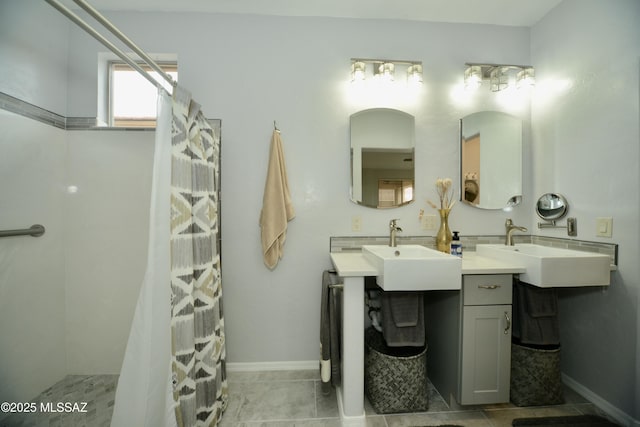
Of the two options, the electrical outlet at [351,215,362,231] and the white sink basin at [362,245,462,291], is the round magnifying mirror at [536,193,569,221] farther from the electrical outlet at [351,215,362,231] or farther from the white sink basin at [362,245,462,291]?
the electrical outlet at [351,215,362,231]

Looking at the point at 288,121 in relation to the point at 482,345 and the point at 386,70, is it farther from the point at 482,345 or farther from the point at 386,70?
the point at 482,345

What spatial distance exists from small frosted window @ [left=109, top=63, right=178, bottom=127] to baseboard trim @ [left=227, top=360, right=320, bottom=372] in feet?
6.15

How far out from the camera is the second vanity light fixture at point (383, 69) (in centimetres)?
185

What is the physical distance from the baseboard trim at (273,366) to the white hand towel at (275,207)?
0.76 metres

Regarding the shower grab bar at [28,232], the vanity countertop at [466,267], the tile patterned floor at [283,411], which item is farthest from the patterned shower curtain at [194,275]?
the shower grab bar at [28,232]

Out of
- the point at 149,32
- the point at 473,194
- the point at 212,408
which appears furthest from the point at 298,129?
the point at 212,408

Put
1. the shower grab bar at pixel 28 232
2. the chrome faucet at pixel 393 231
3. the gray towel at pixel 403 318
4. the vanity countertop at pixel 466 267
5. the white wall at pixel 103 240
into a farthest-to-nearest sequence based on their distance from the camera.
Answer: the chrome faucet at pixel 393 231
the white wall at pixel 103 240
the gray towel at pixel 403 318
the vanity countertop at pixel 466 267
the shower grab bar at pixel 28 232

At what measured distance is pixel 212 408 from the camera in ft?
4.44

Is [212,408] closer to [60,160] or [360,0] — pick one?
[60,160]

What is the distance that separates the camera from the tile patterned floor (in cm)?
133

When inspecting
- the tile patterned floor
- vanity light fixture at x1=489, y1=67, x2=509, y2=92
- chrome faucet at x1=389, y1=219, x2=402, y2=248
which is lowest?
the tile patterned floor

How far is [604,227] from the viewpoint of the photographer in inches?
59.6

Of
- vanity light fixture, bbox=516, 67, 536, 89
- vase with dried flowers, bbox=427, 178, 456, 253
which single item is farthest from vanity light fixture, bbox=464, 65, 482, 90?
vase with dried flowers, bbox=427, 178, 456, 253

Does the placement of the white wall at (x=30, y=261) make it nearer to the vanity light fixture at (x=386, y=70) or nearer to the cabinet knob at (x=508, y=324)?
the vanity light fixture at (x=386, y=70)
